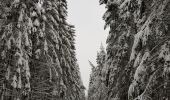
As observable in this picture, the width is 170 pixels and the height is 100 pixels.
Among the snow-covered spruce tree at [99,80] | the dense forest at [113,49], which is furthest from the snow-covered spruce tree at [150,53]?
the snow-covered spruce tree at [99,80]

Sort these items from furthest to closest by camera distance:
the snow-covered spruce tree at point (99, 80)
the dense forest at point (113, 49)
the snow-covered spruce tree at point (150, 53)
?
the snow-covered spruce tree at point (99, 80), the dense forest at point (113, 49), the snow-covered spruce tree at point (150, 53)

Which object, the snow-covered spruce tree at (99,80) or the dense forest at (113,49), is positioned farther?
the snow-covered spruce tree at (99,80)

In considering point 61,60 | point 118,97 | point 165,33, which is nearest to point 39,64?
point 61,60

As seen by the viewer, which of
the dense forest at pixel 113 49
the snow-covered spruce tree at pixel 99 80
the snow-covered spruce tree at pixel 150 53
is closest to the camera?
the snow-covered spruce tree at pixel 150 53

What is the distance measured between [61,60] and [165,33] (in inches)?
594

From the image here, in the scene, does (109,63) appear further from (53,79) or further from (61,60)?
(61,60)

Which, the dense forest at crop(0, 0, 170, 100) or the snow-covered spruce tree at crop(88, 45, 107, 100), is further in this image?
the snow-covered spruce tree at crop(88, 45, 107, 100)

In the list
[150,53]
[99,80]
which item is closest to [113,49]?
[150,53]

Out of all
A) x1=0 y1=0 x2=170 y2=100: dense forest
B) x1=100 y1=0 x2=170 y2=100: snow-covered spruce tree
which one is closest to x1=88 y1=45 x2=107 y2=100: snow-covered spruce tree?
x1=0 y1=0 x2=170 y2=100: dense forest

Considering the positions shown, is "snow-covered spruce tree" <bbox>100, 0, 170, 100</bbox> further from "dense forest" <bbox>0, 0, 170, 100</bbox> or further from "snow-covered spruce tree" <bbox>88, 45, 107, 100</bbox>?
"snow-covered spruce tree" <bbox>88, 45, 107, 100</bbox>

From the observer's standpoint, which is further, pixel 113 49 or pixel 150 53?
pixel 113 49

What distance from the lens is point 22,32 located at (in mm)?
14531

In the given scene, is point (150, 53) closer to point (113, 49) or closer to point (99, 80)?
point (113, 49)

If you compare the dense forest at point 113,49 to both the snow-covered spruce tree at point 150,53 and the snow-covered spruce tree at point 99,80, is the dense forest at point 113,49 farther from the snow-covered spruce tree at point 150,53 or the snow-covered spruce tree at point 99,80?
the snow-covered spruce tree at point 99,80
